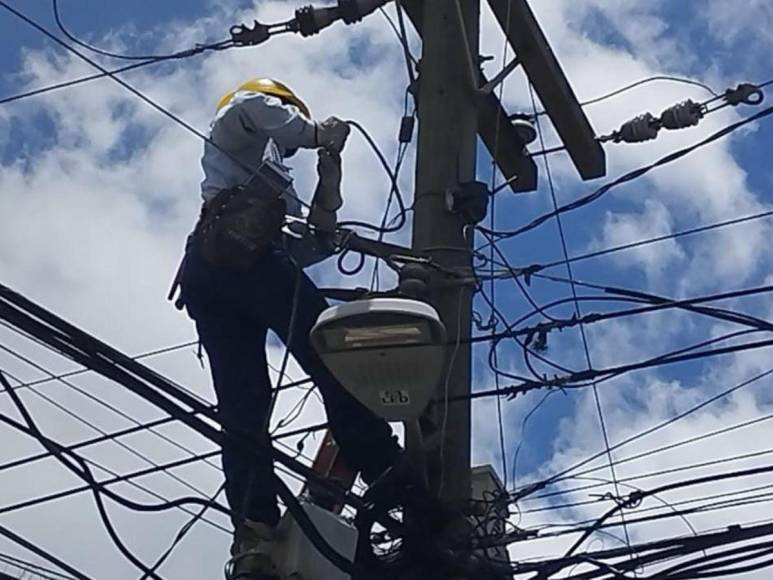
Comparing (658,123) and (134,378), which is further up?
(658,123)

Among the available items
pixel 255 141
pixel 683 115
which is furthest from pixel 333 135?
pixel 683 115

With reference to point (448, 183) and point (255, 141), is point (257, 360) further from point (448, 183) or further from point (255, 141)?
point (448, 183)

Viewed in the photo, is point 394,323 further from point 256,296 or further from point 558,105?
point 558,105

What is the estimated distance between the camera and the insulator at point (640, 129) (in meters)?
7.66

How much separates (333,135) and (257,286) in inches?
26.1

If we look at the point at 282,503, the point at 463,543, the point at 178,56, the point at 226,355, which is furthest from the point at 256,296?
the point at 178,56

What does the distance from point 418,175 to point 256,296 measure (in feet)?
2.90

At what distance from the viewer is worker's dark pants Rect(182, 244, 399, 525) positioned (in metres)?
6.35

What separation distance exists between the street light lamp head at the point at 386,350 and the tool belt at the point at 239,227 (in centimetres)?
65

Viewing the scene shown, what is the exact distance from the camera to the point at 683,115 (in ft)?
24.6

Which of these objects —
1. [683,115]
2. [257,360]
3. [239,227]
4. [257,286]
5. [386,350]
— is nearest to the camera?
[386,350]

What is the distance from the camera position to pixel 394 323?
229 inches

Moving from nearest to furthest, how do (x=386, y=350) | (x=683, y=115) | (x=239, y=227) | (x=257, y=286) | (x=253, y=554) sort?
(x=386, y=350), (x=253, y=554), (x=239, y=227), (x=257, y=286), (x=683, y=115)

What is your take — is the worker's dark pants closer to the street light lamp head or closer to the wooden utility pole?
the wooden utility pole
